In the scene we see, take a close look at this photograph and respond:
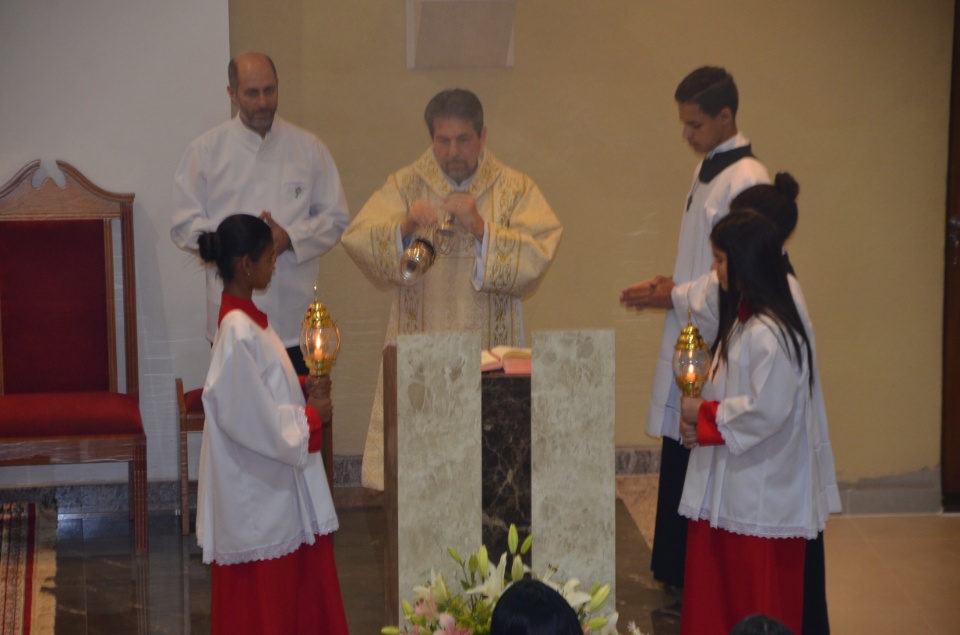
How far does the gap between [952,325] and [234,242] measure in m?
4.60

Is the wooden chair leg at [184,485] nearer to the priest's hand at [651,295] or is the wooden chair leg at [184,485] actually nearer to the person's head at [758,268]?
the priest's hand at [651,295]

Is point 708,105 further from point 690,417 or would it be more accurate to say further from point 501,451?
point 501,451

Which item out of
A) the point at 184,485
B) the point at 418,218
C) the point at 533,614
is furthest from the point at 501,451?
the point at 184,485

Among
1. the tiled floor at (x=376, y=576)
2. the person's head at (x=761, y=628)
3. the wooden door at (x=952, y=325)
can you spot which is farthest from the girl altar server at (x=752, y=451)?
the wooden door at (x=952, y=325)

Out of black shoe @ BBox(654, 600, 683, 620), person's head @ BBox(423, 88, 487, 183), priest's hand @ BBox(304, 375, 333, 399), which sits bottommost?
black shoe @ BBox(654, 600, 683, 620)

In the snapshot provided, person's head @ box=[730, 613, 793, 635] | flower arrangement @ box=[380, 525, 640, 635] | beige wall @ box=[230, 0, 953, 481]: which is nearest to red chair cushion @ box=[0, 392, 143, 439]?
beige wall @ box=[230, 0, 953, 481]

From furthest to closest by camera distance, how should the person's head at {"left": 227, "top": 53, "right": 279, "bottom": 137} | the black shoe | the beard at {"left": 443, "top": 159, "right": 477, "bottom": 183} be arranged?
the person's head at {"left": 227, "top": 53, "right": 279, "bottom": 137}
the beard at {"left": 443, "top": 159, "right": 477, "bottom": 183}
the black shoe

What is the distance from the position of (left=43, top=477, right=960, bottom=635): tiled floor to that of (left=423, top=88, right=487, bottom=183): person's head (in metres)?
1.83

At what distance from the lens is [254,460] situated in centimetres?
398

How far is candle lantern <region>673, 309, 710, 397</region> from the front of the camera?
13.1ft

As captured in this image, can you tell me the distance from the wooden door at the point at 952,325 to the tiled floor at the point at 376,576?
1.26 feet

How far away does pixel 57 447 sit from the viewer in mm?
5703

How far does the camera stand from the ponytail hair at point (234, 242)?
153 inches

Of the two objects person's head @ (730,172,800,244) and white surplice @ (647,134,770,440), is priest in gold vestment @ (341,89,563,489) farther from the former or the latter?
person's head @ (730,172,800,244)
